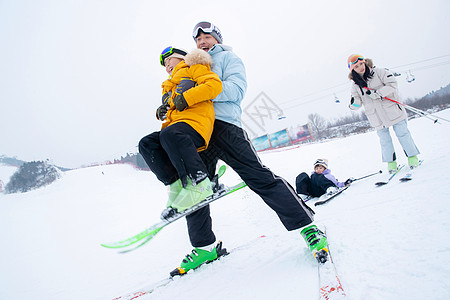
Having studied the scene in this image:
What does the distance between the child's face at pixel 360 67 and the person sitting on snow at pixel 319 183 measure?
1760 mm

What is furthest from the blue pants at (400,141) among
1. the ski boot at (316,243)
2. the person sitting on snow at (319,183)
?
the ski boot at (316,243)

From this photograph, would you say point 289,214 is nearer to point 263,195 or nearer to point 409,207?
point 263,195

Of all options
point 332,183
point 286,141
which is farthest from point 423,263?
point 286,141

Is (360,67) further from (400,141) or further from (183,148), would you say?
(183,148)

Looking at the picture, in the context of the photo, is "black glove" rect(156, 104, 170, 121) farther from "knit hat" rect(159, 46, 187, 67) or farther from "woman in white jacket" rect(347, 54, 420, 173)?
"woman in white jacket" rect(347, 54, 420, 173)

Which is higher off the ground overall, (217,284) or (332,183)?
(217,284)

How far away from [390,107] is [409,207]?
7.88 feet

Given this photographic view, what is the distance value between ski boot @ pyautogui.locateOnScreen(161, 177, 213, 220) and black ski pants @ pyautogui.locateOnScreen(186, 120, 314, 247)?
1.09ft

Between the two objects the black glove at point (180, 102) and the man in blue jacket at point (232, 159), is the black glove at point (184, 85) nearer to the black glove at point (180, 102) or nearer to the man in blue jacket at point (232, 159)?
the black glove at point (180, 102)

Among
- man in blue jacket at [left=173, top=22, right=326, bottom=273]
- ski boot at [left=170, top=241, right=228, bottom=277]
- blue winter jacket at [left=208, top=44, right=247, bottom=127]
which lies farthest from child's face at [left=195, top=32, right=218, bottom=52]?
ski boot at [left=170, top=241, right=228, bottom=277]

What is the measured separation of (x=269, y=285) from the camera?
1.30 m

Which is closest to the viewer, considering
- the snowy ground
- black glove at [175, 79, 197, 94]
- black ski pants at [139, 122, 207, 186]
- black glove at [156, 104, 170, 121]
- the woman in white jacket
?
the snowy ground

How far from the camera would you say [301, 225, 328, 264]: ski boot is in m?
1.35

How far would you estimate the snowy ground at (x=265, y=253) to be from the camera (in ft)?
3.52
